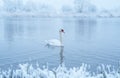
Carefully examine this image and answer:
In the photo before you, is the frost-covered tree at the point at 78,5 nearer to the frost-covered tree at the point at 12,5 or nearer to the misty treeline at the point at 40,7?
the misty treeline at the point at 40,7

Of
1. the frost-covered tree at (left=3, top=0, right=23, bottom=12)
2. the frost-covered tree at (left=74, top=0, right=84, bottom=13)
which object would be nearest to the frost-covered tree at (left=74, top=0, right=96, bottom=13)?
the frost-covered tree at (left=74, top=0, right=84, bottom=13)

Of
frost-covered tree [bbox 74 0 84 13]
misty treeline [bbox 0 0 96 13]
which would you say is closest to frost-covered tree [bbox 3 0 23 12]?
misty treeline [bbox 0 0 96 13]

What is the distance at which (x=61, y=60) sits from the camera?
14.3 metres

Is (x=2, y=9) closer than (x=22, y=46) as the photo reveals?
No

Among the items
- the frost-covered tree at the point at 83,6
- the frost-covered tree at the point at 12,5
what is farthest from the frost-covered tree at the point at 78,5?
the frost-covered tree at the point at 12,5

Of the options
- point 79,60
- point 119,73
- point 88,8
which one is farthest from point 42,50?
point 88,8

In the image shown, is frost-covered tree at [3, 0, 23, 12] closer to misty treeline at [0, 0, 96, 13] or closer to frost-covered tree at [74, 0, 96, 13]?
misty treeline at [0, 0, 96, 13]

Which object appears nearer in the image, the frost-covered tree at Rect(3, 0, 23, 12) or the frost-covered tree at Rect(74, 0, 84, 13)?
the frost-covered tree at Rect(74, 0, 84, 13)

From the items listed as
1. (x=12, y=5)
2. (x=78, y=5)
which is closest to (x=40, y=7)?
(x=12, y=5)

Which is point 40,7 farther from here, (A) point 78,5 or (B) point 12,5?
(A) point 78,5

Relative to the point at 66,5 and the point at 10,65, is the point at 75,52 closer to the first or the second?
the point at 10,65

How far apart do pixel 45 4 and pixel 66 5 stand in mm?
8531

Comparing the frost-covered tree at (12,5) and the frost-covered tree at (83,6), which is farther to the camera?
the frost-covered tree at (12,5)

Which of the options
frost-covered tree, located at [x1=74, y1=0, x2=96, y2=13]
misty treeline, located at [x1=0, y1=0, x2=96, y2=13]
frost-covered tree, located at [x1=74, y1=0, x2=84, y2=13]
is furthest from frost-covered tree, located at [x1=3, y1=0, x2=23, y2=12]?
frost-covered tree, located at [x1=74, y1=0, x2=96, y2=13]
